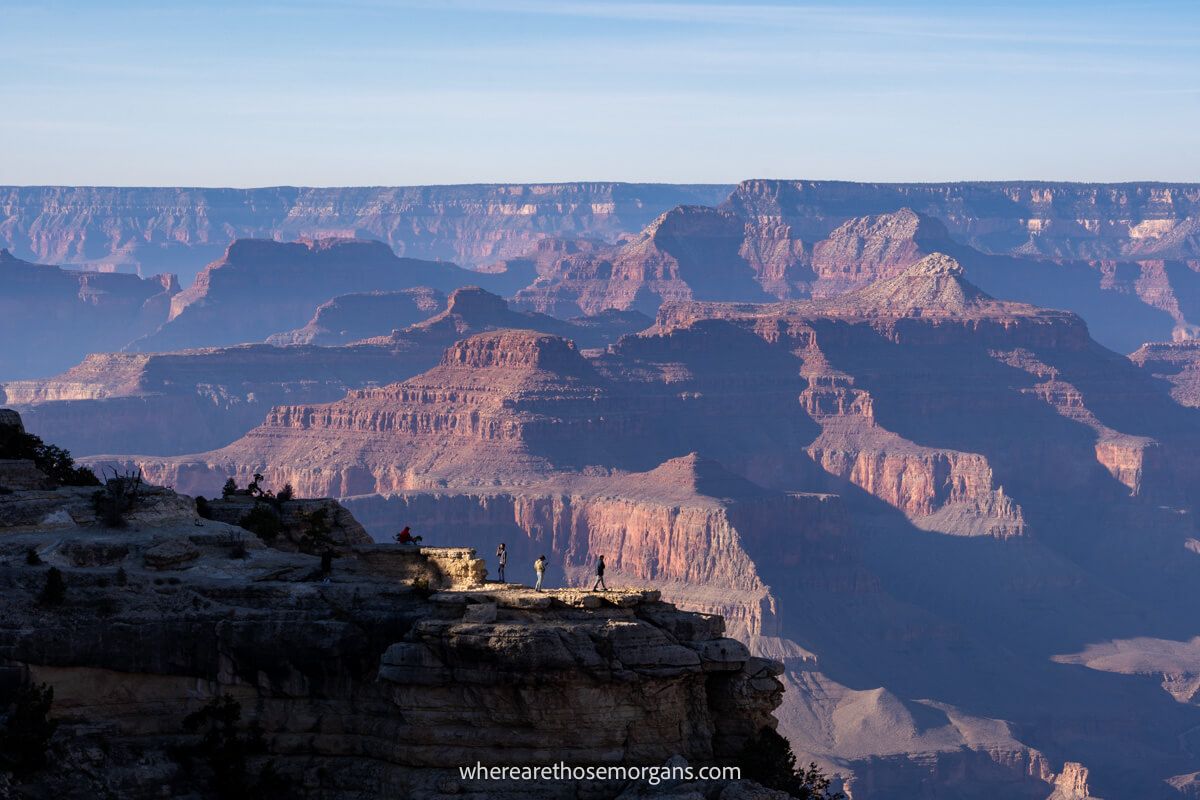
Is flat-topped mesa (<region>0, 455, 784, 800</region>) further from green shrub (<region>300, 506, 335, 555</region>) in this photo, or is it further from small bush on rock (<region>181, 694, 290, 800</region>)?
green shrub (<region>300, 506, 335, 555</region>)

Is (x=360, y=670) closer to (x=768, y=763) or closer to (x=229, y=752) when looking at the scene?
(x=229, y=752)

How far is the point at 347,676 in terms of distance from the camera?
44.2 meters

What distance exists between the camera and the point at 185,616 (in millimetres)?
44469

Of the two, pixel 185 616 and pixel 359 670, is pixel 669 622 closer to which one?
pixel 359 670

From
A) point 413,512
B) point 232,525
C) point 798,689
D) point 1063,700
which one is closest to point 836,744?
point 798,689

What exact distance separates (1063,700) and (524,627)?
409 ft

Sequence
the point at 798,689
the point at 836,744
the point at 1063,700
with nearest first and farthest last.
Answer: the point at 836,744, the point at 798,689, the point at 1063,700

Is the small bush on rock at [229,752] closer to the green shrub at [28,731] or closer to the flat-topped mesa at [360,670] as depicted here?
the flat-topped mesa at [360,670]

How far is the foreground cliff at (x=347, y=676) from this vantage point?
4228cm

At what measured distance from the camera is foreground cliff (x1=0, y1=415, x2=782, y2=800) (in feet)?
139

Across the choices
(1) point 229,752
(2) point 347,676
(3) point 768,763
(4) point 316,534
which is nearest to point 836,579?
(4) point 316,534

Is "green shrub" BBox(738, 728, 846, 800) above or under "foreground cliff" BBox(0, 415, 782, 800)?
under

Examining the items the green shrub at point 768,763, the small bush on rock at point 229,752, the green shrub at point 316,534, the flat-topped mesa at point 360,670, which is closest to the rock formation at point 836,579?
the green shrub at point 316,534

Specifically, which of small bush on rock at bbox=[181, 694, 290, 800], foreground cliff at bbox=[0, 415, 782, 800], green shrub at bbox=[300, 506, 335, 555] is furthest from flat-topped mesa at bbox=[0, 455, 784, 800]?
green shrub at bbox=[300, 506, 335, 555]
